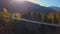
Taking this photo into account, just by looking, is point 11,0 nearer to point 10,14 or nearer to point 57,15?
point 10,14

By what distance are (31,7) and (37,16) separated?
0.40 ft

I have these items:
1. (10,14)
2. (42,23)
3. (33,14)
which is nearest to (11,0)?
(10,14)

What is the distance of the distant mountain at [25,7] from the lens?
2.00m

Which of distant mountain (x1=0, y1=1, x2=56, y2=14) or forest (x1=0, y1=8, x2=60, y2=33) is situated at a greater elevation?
distant mountain (x1=0, y1=1, x2=56, y2=14)

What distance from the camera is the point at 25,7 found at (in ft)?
6.58

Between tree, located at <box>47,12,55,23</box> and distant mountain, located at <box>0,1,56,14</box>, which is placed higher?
distant mountain, located at <box>0,1,56,14</box>

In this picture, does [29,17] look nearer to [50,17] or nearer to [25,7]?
[25,7]

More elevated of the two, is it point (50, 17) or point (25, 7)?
point (25, 7)

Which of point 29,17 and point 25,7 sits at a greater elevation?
point 25,7

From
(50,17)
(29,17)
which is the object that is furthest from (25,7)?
(50,17)

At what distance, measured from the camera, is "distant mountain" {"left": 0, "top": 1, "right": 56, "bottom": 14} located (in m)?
2.00

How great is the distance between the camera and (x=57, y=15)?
2.00 meters

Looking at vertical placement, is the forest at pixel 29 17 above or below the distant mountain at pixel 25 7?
below

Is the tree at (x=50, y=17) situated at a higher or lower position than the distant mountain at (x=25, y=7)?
lower
